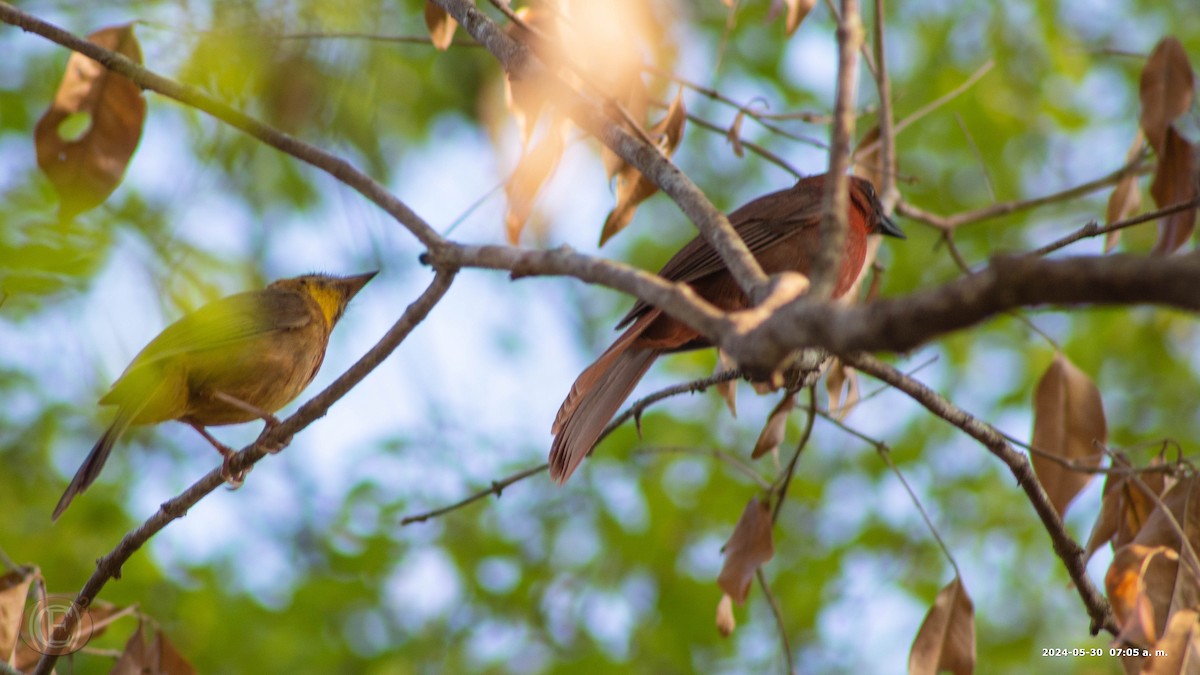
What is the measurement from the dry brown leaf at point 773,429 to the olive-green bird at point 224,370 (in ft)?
5.14

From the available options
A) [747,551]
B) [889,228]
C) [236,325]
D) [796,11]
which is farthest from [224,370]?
[889,228]

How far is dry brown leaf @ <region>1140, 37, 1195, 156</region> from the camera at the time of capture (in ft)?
11.5

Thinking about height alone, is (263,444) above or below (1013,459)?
above

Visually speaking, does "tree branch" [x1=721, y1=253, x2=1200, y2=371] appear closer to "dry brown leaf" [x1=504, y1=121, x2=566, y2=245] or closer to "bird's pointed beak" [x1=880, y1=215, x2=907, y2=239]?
"dry brown leaf" [x1=504, y1=121, x2=566, y2=245]

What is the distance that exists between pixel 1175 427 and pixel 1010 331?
1.40 metres

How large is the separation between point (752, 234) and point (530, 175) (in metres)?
1.07

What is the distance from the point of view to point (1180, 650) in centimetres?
240

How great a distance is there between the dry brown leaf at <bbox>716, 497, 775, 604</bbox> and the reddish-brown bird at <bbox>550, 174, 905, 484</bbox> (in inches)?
21.3

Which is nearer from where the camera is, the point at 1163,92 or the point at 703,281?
the point at 1163,92

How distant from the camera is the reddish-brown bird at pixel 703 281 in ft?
10.6

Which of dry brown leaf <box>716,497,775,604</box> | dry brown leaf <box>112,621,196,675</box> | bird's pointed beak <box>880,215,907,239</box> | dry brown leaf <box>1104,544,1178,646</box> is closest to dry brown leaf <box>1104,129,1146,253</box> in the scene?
bird's pointed beak <box>880,215,907,239</box>

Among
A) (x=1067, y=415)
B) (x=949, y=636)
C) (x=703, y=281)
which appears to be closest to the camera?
(x=949, y=636)

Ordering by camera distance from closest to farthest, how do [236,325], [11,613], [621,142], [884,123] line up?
[621,142] → [11,613] → [236,325] → [884,123]

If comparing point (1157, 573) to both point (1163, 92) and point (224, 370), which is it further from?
point (224, 370)
